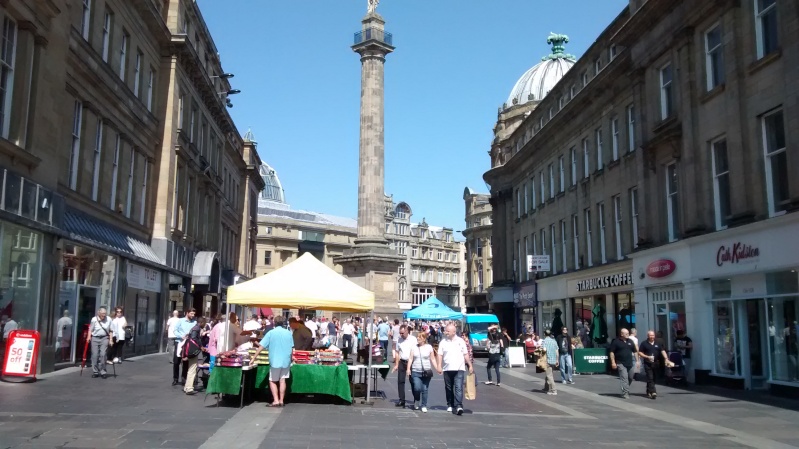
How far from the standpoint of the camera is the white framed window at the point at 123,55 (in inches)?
960

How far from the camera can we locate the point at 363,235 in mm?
42125

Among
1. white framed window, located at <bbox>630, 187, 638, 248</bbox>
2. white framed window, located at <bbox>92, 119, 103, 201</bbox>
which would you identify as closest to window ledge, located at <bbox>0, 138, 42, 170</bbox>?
white framed window, located at <bbox>92, 119, 103, 201</bbox>

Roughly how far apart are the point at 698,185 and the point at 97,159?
62.6ft

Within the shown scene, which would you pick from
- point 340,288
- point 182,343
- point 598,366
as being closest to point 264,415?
point 340,288

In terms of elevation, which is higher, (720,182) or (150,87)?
(150,87)

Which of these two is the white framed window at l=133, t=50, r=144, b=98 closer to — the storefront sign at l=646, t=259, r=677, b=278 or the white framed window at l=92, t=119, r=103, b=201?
the white framed window at l=92, t=119, r=103, b=201

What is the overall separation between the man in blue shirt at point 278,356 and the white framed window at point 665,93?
1586 centimetres

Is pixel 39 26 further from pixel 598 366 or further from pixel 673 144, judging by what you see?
pixel 598 366

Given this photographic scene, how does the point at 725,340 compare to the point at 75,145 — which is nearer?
the point at 725,340

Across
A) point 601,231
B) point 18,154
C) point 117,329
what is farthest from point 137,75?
point 601,231

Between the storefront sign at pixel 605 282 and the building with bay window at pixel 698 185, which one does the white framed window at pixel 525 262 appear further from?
the storefront sign at pixel 605 282

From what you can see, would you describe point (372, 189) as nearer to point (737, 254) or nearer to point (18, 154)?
point (737, 254)

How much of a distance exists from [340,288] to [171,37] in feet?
61.9

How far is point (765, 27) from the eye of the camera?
56.7ft
